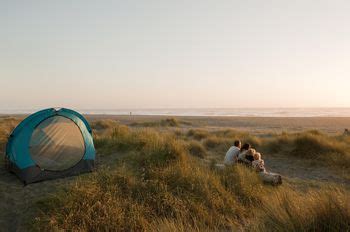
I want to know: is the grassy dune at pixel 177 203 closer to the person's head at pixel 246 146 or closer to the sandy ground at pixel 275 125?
the person's head at pixel 246 146

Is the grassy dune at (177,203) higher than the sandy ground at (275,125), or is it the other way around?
the grassy dune at (177,203)

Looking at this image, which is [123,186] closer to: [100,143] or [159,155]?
[159,155]

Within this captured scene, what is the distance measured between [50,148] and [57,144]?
8.1 inches

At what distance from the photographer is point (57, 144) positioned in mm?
7699

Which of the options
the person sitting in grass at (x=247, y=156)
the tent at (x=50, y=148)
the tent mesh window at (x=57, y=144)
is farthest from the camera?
the person sitting in grass at (x=247, y=156)

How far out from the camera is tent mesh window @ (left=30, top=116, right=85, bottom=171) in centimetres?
731

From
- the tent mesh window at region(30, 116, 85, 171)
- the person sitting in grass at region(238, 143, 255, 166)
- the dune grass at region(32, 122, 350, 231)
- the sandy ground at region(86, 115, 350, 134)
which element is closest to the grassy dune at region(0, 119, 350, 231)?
the dune grass at region(32, 122, 350, 231)

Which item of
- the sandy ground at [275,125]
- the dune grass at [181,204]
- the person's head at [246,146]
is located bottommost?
the sandy ground at [275,125]

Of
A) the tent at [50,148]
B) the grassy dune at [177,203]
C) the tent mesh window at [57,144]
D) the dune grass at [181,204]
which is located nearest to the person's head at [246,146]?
the grassy dune at [177,203]

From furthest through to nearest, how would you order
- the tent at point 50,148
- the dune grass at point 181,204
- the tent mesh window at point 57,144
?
the tent mesh window at point 57,144
the tent at point 50,148
the dune grass at point 181,204

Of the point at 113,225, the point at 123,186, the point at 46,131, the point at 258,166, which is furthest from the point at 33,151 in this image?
the point at 258,166

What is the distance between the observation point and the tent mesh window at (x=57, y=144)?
731 cm

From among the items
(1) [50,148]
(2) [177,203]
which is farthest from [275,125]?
(2) [177,203]

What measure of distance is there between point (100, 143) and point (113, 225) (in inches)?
238
